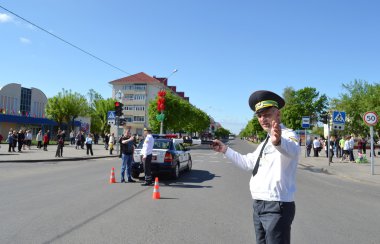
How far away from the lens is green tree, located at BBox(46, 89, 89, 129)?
56469 mm

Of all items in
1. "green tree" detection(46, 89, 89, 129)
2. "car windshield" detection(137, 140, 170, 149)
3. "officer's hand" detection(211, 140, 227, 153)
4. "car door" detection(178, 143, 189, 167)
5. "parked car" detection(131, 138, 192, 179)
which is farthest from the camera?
"green tree" detection(46, 89, 89, 129)

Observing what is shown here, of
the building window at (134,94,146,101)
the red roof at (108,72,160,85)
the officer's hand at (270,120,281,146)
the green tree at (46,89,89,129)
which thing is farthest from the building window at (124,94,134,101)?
the officer's hand at (270,120,281,146)

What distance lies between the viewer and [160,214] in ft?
22.0

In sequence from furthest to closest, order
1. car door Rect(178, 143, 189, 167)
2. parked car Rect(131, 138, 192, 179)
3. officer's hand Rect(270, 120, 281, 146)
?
car door Rect(178, 143, 189, 167), parked car Rect(131, 138, 192, 179), officer's hand Rect(270, 120, 281, 146)

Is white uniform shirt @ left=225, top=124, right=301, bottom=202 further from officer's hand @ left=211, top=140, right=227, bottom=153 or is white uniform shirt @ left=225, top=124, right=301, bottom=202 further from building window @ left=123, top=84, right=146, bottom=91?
→ building window @ left=123, top=84, right=146, bottom=91

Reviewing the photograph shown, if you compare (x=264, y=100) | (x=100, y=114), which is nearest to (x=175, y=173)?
(x=264, y=100)

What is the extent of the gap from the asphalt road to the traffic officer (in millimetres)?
2534

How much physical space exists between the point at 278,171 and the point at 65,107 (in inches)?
2279

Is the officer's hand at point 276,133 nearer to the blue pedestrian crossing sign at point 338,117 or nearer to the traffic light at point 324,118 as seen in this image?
the blue pedestrian crossing sign at point 338,117

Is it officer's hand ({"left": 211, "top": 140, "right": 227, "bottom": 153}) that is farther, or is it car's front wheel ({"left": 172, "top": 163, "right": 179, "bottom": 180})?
car's front wheel ({"left": 172, "top": 163, "right": 179, "bottom": 180})

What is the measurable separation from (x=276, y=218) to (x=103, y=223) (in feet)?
13.2

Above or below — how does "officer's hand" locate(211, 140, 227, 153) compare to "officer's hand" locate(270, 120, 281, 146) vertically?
below

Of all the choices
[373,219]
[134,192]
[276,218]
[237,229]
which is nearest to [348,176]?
[373,219]

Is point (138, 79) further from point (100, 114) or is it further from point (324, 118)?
point (324, 118)
